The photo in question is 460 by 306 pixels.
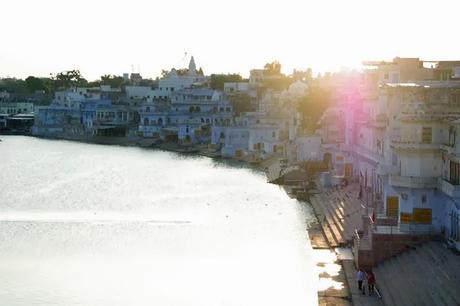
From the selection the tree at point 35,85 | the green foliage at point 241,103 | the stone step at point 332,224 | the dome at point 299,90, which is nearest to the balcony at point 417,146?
the stone step at point 332,224

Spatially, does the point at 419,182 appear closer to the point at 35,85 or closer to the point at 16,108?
the point at 16,108

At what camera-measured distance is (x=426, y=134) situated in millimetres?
16016

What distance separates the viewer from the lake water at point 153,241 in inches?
608

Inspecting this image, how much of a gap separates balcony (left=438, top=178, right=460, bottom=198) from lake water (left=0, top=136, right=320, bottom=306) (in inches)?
129

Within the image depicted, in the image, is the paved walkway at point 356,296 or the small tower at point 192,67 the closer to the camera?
the paved walkway at point 356,296

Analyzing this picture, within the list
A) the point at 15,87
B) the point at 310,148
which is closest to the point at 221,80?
the point at 310,148

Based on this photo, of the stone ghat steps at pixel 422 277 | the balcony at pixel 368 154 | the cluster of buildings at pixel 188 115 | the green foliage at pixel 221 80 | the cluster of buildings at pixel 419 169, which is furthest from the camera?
the green foliage at pixel 221 80

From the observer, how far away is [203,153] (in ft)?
168

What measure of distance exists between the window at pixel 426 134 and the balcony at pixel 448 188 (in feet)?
3.28

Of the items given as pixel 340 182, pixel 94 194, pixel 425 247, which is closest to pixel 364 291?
pixel 425 247

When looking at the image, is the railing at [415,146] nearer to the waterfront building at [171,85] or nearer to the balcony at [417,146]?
the balcony at [417,146]

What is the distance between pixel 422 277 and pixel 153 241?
921 centimetres

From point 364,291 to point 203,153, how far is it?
37.1 meters

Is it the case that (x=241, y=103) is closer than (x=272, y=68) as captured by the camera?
Yes
